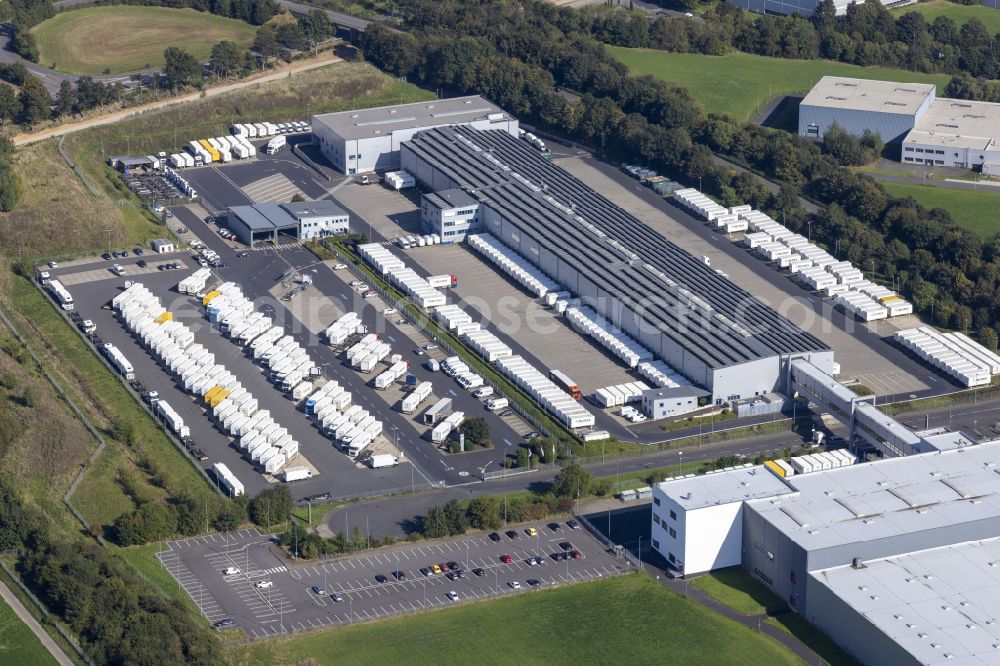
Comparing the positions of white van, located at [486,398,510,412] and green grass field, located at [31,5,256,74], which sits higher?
green grass field, located at [31,5,256,74]

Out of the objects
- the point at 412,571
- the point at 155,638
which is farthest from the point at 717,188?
the point at 155,638

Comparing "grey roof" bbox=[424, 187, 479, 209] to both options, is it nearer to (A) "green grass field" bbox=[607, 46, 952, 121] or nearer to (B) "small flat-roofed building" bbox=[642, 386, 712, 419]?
(B) "small flat-roofed building" bbox=[642, 386, 712, 419]

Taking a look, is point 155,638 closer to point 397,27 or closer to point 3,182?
point 3,182

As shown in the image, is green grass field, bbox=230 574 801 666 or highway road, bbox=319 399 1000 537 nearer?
green grass field, bbox=230 574 801 666

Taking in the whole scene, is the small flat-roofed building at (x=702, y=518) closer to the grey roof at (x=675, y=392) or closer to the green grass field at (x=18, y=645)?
the grey roof at (x=675, y=392)

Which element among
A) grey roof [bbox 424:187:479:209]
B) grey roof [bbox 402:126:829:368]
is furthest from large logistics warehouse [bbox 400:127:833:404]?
grey roof [bbox 424:187:479:209]

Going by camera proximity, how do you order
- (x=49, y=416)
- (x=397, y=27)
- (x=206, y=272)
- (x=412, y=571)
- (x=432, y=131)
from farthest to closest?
(x=397, y=27) → (x=432, y=131) → (x=206, y=272) → (x=49, y=416) → (x=412, y=571)
